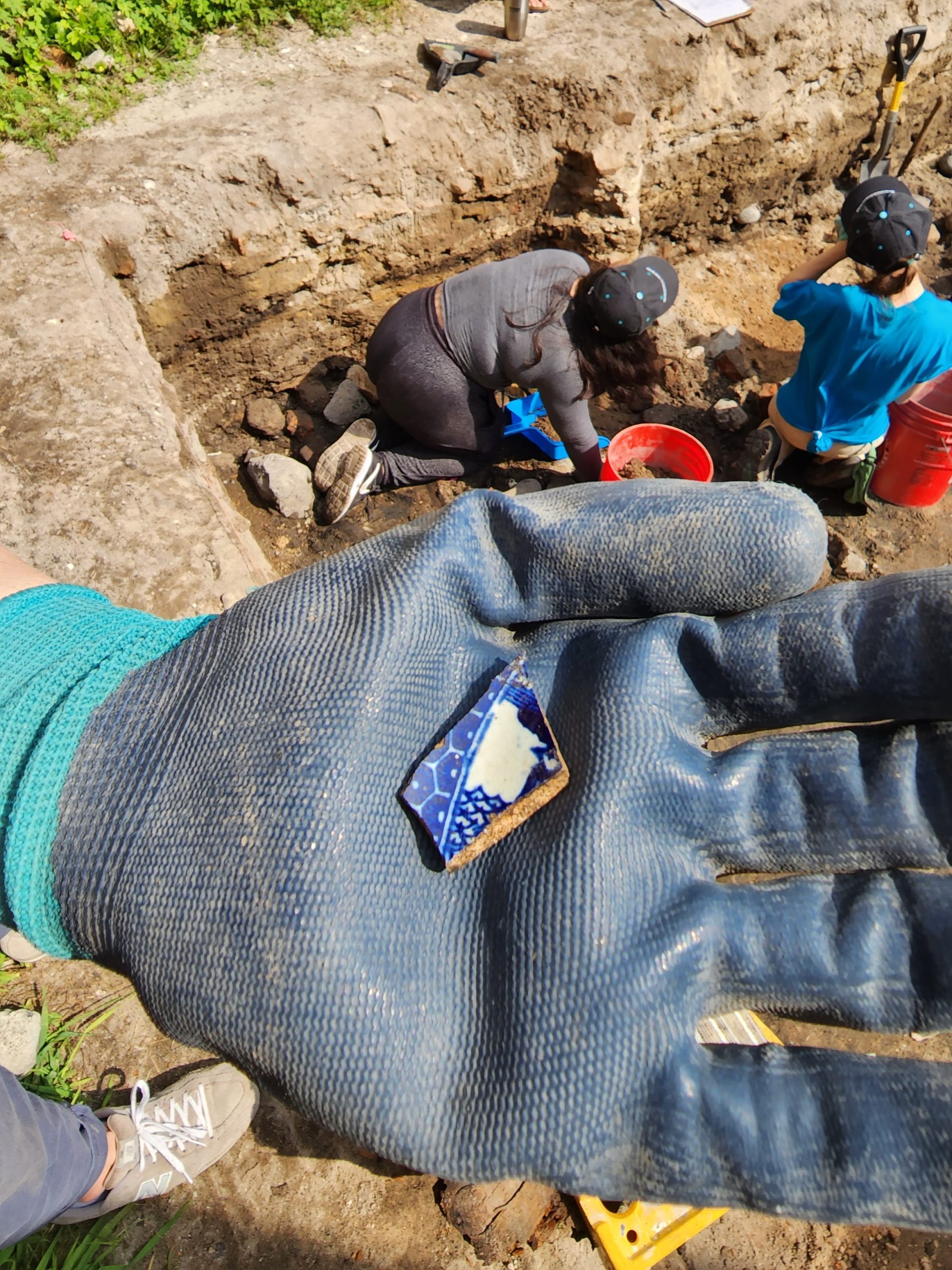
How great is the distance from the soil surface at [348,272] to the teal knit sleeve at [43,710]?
67 cm

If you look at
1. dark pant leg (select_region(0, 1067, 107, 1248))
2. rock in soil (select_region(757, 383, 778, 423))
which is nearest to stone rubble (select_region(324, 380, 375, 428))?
rock in soil (select_region(757, 383, 778, 423))

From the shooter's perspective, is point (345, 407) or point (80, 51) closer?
point (80, 51)

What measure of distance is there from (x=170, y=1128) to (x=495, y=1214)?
929 millimetres

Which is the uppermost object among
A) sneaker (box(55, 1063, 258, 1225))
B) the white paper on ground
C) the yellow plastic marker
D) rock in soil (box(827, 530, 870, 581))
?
the white paper on ground

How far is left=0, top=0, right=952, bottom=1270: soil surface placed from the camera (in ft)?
7.09

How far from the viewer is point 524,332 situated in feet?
11.5

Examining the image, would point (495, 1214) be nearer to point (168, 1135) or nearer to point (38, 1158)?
point (168, 1135)

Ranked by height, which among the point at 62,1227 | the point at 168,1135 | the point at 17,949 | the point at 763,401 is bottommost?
the point at 62,1227

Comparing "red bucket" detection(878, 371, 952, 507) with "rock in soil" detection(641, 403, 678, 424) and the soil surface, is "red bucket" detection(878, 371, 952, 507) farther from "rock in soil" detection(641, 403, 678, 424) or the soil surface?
"rock in soil" detection(641, 403, 678, 424)

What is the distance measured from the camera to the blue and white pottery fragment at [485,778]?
1477 mm

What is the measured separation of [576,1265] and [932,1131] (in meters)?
1.52

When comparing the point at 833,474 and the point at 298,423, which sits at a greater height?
the point at 298,423

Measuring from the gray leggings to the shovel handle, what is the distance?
150 inches

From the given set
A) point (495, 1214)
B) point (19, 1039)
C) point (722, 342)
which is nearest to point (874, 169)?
point (722, 342)
